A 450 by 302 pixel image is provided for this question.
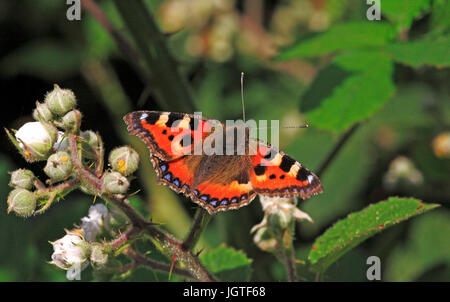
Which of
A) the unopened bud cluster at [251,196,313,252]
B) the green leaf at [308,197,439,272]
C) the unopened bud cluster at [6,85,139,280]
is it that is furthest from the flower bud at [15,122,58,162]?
the green leaf at [308,197,439,272]

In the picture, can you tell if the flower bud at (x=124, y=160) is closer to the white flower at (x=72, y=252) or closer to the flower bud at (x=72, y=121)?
the flower bud at (x=72, y=121)

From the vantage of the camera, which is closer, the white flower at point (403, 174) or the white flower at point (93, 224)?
the white flower at point (93, 224)

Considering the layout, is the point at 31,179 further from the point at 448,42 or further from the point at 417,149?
the point at 417,149

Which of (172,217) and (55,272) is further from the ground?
(55,272)

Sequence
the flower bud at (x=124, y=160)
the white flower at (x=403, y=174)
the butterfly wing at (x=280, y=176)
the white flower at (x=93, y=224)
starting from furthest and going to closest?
1. the white flower at (x=403, y=174)
2. the white flower at (x=93, y=224)
3. the butterfly wing at (x=280, y=176)
4. the flower bud at (x=124, y=160)

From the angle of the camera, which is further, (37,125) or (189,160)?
(189,160)

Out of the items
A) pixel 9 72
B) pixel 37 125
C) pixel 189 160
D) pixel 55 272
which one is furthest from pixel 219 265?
pixel 9 72

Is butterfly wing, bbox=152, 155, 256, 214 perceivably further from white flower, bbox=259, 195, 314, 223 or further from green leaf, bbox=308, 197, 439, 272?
green leaf, bbox=308, 197, 439, 272

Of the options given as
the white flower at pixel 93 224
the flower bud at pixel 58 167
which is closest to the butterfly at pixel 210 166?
the white flower at pixel 93 224
